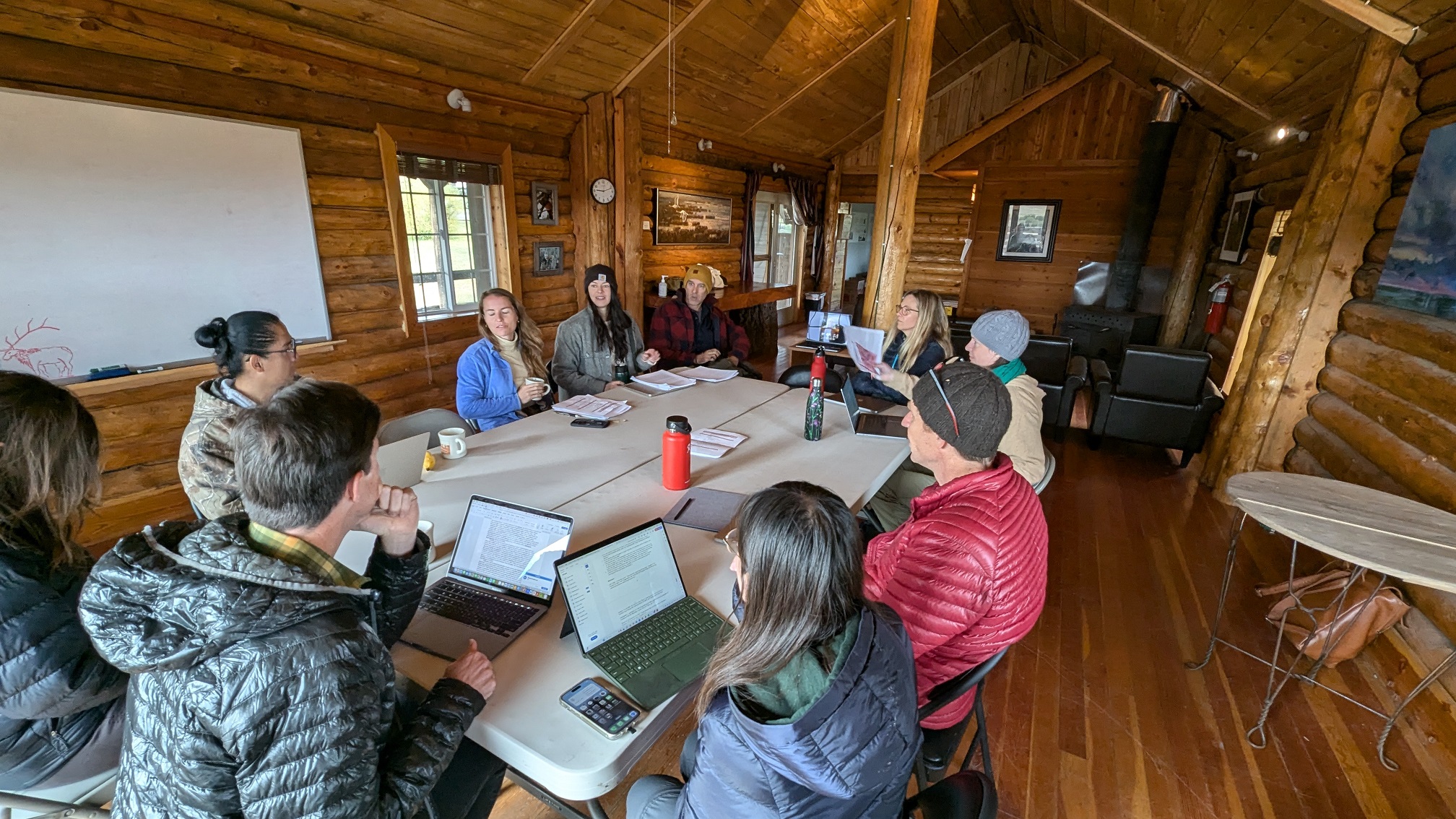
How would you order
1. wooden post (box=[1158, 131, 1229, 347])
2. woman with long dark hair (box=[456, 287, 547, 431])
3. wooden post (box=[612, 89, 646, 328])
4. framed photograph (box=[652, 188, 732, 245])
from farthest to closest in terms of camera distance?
framed photograph (box=[652, 188, 732, 245])
wooden post (box=[1158, 131, 1229, 347])
wooden post (box=[612, 89, 646, 328])
woman with long dark hair (box=[456, 287, 547, 431])

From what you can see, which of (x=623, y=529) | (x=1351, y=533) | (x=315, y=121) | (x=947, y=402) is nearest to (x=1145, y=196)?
(x=1351, y=533)

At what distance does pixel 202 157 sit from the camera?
3088 millimetres

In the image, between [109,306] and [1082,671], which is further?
[109,306]

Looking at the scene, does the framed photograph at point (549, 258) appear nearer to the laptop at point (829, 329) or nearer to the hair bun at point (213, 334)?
the laptop at point (829, 329)

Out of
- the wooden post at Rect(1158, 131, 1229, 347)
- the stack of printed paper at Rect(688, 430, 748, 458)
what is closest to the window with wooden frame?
the stack of printed paper at Rect(688, 430, 748, 458)

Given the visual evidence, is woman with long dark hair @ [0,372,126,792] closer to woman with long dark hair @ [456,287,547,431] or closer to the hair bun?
the hair bun

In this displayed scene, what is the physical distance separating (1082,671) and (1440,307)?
220 centimetres

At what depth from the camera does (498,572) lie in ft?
4.82

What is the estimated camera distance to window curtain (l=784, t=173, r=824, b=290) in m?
9.12

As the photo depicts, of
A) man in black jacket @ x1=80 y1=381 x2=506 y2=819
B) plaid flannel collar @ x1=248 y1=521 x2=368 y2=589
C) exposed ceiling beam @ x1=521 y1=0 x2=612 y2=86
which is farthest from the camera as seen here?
exposed ceiling beam @ x1=521 y1=0 x2=612 y2=86

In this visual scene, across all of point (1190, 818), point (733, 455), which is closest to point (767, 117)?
point (733, 455)

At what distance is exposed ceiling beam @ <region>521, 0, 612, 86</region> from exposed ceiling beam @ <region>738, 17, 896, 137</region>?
10.6 feet

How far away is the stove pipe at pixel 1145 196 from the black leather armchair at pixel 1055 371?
3.23 metres

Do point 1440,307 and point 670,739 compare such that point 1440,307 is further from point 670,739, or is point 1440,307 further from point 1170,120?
point 1170,120
